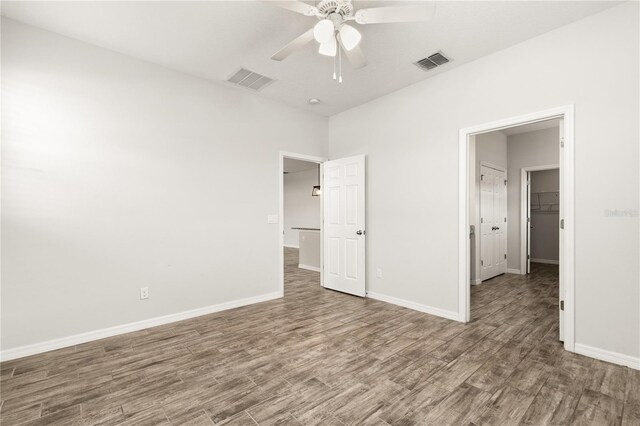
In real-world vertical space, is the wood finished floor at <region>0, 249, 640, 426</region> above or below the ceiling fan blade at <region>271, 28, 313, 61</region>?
below

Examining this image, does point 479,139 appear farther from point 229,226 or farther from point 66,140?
point 66,140

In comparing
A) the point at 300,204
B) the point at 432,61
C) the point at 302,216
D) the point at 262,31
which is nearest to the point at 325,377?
the point at 262,31

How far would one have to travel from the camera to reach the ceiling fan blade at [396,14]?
6.51 feet

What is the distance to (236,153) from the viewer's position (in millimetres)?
4133

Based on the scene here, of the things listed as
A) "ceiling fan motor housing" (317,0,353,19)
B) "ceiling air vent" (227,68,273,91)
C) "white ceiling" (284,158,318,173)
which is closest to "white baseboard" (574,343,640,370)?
"ceiling fan motor housing" (317,0,353,19)

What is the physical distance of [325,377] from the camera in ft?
7.61

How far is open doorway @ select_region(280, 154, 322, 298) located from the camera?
22.5ft

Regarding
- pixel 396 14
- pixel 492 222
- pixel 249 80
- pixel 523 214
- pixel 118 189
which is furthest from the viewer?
pixel 523 214

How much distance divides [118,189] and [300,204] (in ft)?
25.2

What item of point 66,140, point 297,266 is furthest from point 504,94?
point 297,266

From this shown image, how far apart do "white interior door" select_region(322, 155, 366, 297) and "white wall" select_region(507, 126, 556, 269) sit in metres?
3.85

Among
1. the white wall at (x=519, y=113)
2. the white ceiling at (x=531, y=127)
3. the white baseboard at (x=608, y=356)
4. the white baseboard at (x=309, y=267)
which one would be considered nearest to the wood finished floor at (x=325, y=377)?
the white baseboard at (x=608, y=356)

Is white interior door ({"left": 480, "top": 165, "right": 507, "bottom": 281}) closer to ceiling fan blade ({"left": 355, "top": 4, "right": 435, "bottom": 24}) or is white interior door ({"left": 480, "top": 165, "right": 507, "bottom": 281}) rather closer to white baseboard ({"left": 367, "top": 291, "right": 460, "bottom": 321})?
white baseboard ({"left": 367, "top": 291, "right": 460, "bottom": 321})

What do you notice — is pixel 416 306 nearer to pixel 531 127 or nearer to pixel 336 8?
pixel 336 8
